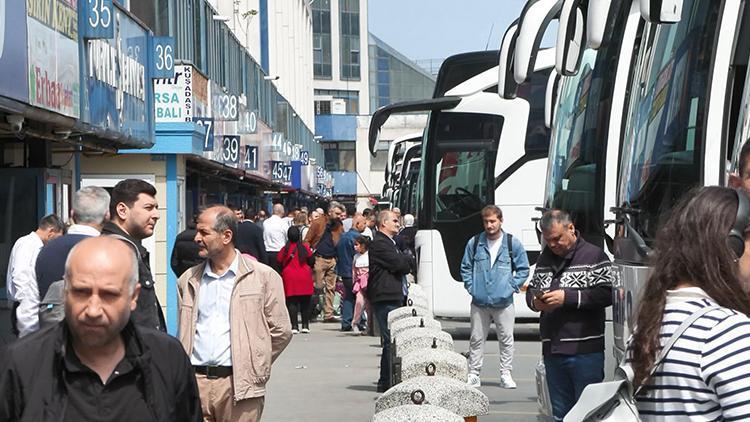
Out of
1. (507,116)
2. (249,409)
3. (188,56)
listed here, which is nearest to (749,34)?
(249,409)

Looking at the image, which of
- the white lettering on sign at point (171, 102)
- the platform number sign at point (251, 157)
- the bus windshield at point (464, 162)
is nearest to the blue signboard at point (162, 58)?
the white lettering on sign at point (171, 102)

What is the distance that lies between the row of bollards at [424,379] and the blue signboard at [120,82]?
356 cm

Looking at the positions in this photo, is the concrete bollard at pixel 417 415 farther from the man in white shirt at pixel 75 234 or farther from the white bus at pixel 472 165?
the white bus at pixel 472 165

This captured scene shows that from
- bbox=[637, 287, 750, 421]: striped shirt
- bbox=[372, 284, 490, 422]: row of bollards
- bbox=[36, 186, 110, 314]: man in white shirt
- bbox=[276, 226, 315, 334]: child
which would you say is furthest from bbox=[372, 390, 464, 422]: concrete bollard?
bbox=[276, 226, 315, 334]: child

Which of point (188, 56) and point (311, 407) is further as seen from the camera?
point (188, 56)

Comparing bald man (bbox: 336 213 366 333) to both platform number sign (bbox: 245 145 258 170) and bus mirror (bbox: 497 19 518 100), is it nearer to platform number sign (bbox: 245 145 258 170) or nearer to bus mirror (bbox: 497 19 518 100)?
platform number sign (bbox: 245 145 258 170)

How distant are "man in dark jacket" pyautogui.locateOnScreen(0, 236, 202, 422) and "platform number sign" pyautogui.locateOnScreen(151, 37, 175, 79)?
14.9m

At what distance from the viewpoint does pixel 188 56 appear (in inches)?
1010

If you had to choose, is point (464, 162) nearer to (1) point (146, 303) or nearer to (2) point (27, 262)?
(2) point (27, 262)

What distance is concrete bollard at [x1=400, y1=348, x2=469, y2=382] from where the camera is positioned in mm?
10883

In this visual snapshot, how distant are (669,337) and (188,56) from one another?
22361 millimetres

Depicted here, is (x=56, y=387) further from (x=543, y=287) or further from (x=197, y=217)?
(x=543, y=287)

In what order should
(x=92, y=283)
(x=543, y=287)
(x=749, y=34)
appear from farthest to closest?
(x=543, y=287) → (x=749, y=34) → (x=92, y=283)

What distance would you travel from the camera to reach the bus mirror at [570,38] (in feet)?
26.3
